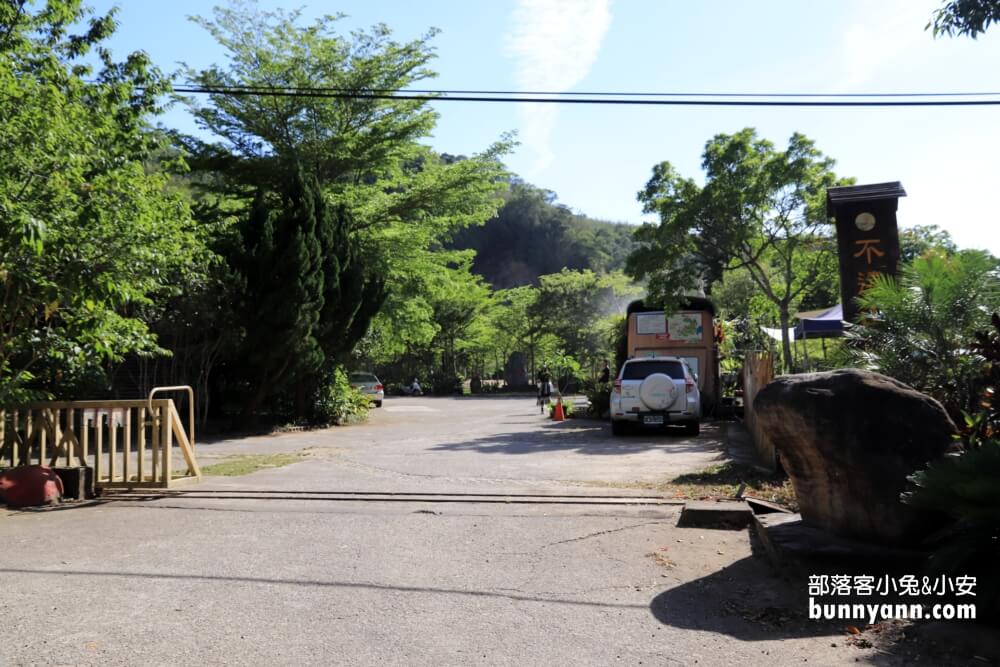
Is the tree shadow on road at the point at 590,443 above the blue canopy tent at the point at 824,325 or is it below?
below

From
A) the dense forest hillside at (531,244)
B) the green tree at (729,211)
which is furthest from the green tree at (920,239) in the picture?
the dense forest hillside at (531,244)

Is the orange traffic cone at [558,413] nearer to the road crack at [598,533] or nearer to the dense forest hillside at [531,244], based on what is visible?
the road crack at [598,533]

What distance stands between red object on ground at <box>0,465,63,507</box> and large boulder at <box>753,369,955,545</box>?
7.87 metres

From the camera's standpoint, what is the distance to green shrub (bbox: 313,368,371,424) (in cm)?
2153

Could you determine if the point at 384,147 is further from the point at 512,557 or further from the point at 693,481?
the point at 512,557

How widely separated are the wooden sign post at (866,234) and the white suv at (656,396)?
15.0 ft

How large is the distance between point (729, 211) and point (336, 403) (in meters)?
11.8

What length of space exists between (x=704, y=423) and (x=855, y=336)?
12.8 meters

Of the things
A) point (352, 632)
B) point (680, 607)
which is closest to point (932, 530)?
point (680, 607)

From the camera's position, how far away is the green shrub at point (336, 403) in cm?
2153

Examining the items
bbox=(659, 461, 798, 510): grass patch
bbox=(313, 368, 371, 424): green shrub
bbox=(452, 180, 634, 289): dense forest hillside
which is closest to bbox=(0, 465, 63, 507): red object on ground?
bbox=(659, 461, 798, 510): grass patch

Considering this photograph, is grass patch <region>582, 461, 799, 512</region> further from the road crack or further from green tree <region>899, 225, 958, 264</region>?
green tree <region>899, 225, 958, 264</region>

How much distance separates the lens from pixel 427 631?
4379mm

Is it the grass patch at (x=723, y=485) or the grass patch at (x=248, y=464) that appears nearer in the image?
the grass patch at (x=723, y=485)
